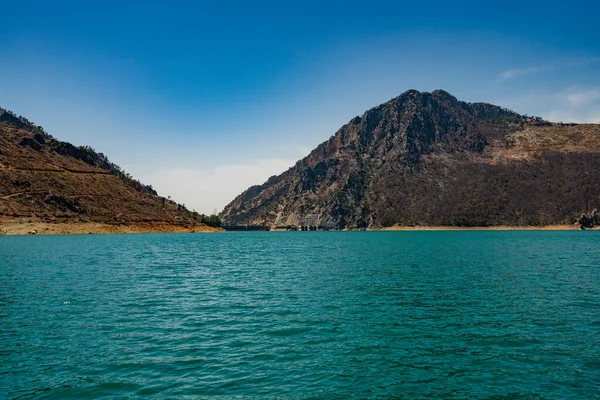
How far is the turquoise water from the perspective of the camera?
19297 mm

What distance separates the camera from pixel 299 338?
2692cm

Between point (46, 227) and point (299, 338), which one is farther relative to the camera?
point (46, 227)

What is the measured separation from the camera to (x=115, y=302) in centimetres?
3788

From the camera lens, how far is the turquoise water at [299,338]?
→ 63.3 feet

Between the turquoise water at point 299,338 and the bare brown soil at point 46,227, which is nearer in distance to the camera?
the turquoise water at point 299,338

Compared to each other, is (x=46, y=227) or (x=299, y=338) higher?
(x=46, y=227)

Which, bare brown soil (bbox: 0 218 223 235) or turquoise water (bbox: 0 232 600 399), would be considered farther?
bare brown soil (bbox: 0 218 223 235)

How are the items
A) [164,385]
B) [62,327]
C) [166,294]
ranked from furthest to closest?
[166,294]
[62,327]
[164,385]

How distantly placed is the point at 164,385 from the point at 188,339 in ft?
24.5

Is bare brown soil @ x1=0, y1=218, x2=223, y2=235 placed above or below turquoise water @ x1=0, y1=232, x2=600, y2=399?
above

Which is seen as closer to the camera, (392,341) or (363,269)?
(392,341)

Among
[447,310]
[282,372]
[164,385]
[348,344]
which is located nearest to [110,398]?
[164,385]

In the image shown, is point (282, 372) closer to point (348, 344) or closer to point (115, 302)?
point (348, 344)

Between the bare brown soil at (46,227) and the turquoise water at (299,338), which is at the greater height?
the bare brown soil at (46,227)
